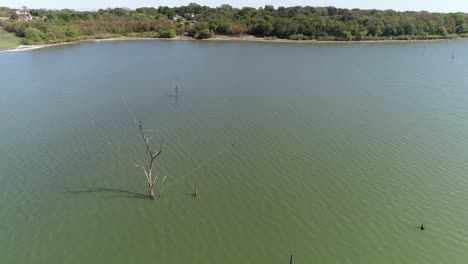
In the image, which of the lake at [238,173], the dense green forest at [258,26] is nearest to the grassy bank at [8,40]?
the dense green forest at [258,26]

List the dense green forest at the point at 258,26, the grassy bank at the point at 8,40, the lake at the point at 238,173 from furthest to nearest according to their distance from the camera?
1. the dense green forest at the point at 258,26
2. the grassy bank at the point at 8,40
3. the lake at the point at 238,173

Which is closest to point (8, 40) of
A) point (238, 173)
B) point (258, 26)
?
point (258, 26)

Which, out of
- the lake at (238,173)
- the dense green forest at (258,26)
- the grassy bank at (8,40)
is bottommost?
the lake at (238,173)

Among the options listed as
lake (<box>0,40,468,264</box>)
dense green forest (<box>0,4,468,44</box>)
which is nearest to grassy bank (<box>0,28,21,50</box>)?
dense green forest (<box>0,4,468,44</box>)

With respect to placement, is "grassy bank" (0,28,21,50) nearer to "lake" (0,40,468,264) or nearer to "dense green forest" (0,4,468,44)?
"dense green forest" (0,4,468,44)

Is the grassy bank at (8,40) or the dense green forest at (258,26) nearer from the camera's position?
the grassy bank at (8,40)

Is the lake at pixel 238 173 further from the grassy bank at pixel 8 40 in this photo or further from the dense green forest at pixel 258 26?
the dense green forest at pixel 258 26

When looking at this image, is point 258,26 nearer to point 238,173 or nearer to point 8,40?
point 8,40
